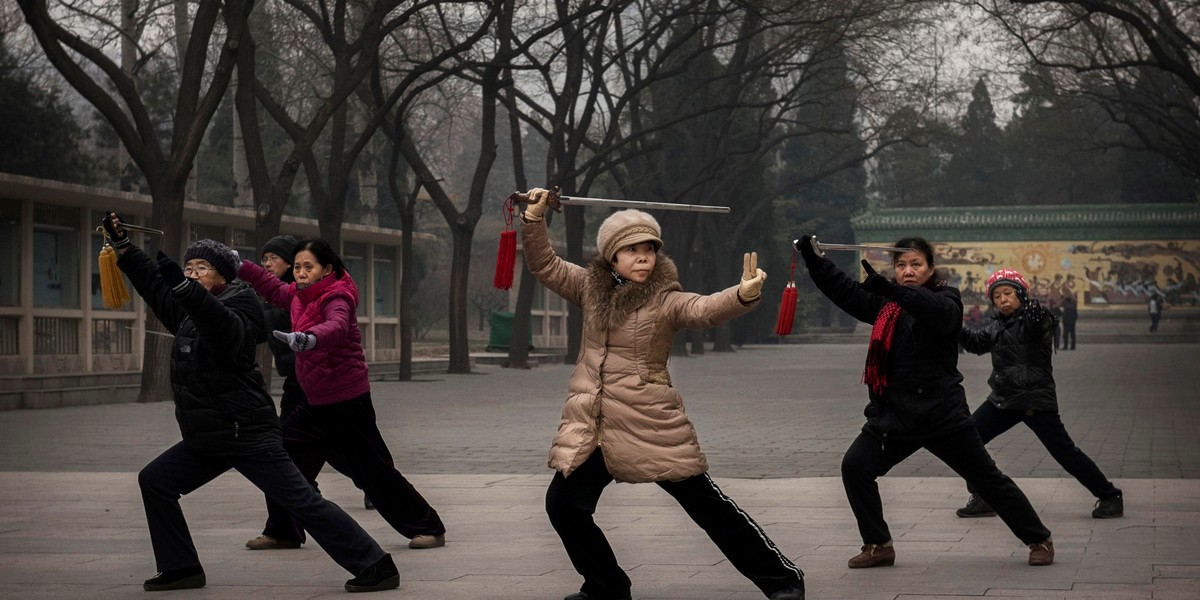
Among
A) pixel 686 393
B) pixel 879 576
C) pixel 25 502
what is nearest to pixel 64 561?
pixel 25 502

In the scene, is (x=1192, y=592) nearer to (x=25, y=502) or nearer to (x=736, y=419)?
(x=25, y=502)

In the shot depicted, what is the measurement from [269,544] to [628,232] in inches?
120

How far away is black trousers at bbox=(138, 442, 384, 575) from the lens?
6.99m

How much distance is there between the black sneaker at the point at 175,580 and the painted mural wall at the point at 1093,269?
60269mm

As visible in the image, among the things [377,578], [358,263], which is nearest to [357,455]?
[377,578]

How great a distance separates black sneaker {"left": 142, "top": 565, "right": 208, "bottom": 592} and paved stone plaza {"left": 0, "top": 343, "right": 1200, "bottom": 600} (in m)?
0.05

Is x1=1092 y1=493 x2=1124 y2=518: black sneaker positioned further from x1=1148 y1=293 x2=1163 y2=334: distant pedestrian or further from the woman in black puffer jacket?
x1=1148 y1=293 x2=1163 y2=334: distant pedestrian

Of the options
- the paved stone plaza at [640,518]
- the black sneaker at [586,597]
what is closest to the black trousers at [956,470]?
the paved stone plaza at [640,518]

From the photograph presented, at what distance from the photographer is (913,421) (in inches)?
299

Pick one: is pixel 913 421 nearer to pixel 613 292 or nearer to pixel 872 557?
pixel 872 557

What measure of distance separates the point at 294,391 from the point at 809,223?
70.4 m

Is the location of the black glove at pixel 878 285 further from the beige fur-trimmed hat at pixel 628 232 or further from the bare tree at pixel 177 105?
the bare tree at pixel 177 105

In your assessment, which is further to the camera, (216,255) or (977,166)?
(977,166)

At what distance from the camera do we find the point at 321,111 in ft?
74.1
